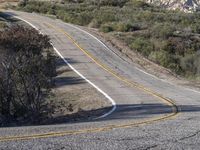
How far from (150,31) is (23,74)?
33.4 meters

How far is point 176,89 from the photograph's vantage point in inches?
1132

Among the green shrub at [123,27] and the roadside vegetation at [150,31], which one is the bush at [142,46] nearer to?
the roadside vegetation at [150,31]

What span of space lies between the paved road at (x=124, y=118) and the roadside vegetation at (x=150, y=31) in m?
3.74

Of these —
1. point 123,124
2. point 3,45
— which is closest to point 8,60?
point 3,45

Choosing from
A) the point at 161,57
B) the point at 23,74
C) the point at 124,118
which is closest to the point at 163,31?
the point at 161,57

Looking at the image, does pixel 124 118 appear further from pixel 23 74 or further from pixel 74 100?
pixel 74 100

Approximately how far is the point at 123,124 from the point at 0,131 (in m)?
3.43

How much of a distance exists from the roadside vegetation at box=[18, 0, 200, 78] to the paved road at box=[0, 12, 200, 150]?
374 cm

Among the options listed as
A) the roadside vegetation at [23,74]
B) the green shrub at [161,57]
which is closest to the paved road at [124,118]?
the roadside vegetation at [23,74]

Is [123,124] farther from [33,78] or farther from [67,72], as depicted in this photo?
[67,72]

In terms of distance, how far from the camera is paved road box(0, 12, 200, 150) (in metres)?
11.6

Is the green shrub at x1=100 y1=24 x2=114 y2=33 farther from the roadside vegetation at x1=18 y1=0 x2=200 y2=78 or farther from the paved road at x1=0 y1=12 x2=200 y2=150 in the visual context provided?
the paved road at x1=0 y1=12 x2=200 y2=150

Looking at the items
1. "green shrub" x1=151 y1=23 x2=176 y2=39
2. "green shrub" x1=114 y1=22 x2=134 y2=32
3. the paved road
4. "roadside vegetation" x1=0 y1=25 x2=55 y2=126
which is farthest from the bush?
"roadside vegetation" x1=0 y1=25 x2=55 y2=126

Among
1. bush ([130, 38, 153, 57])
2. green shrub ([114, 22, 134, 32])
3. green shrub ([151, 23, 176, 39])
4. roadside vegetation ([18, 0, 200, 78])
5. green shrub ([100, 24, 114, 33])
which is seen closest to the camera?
roadside vegetation ([18, 0, 200, 78])
